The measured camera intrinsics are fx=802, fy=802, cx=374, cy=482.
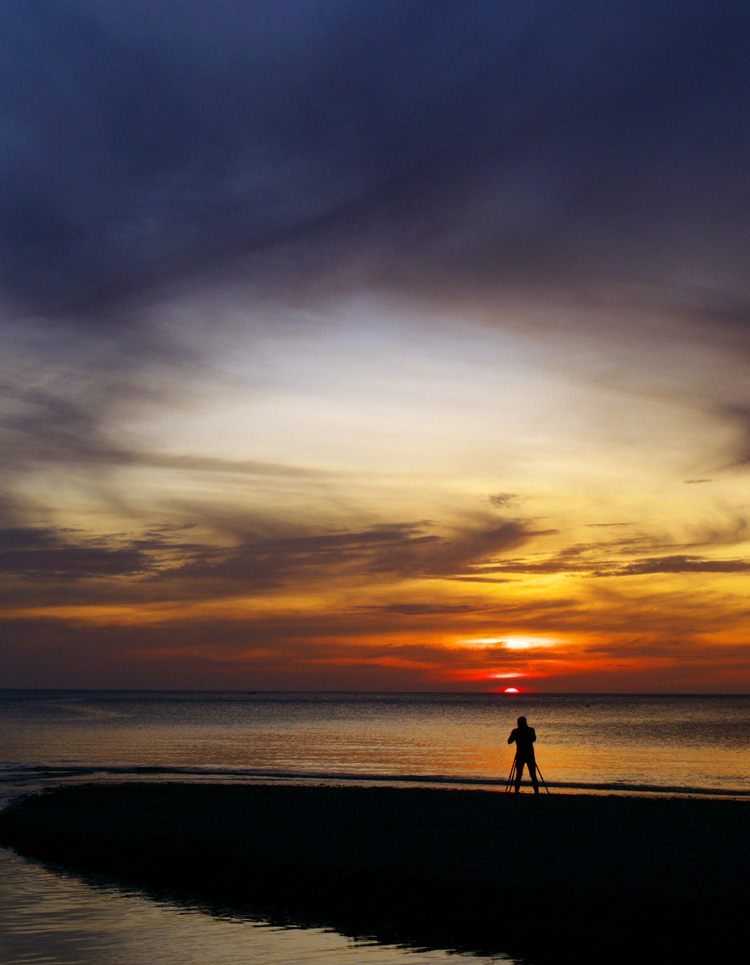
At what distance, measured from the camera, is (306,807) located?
24250 millimetres

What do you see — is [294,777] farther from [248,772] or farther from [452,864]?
[452,864]

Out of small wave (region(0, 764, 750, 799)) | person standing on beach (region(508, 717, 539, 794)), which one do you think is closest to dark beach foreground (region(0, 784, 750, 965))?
person standing on beach (region(508, 717, 539, 794))

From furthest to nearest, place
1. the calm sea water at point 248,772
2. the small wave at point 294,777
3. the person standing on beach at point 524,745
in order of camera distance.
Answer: the small wave at point 294,777
the person standing on beach at point 524,745
the calm sea water at point 248,772

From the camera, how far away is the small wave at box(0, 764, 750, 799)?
3350 centimetres

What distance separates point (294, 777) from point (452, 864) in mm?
24267

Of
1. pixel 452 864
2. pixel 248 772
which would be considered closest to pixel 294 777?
pixel 248 772

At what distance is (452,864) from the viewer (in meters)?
15.7

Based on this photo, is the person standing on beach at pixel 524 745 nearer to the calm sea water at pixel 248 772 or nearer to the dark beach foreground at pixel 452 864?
the dark beach foreground at pixel 452 864

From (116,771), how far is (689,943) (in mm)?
34767

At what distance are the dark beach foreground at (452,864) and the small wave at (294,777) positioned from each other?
29.4 ft

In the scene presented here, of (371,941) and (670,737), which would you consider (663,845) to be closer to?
(371,941)

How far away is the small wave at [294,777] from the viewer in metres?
33.5

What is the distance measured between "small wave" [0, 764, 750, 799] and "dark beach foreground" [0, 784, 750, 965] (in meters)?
8.96

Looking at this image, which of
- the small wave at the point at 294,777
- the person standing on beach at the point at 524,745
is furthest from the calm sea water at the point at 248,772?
the person standing on beach at the point at 524,745
